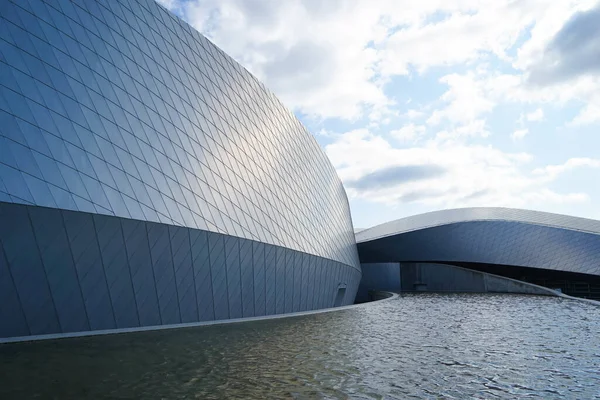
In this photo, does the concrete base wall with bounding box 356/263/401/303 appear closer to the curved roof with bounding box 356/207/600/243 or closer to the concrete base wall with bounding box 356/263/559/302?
the concrete base wall with bounding box 356/263/559/302

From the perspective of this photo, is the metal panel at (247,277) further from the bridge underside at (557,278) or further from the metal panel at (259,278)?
the bridge underside at (557,278)

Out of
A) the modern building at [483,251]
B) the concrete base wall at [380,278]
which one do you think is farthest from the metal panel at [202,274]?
the concrete base wall at [380,278]

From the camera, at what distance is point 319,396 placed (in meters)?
7.94

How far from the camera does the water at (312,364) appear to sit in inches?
323

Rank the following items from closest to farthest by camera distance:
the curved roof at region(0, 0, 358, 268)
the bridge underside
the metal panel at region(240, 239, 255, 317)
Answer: the curved roof at region(0, 0, 358, 268)
the metal panel at region(240, 239, 255, 317)
the bridge underside

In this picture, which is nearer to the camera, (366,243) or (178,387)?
(178,387)

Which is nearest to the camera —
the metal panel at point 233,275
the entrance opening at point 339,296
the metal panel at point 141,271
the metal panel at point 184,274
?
the metal panel at point 141,271

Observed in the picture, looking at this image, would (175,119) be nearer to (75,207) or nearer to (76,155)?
(76,155)

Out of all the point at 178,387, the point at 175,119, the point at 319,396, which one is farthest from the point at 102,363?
the point at 175,119

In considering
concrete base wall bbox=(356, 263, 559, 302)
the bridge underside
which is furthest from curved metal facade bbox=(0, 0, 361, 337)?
the bridge underside

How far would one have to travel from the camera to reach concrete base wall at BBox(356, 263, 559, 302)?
159 ft

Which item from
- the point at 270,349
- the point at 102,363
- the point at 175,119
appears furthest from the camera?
the point at 175,119

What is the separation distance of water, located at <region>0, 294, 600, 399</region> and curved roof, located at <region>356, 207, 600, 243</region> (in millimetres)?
45094

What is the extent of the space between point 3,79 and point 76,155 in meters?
2.96
